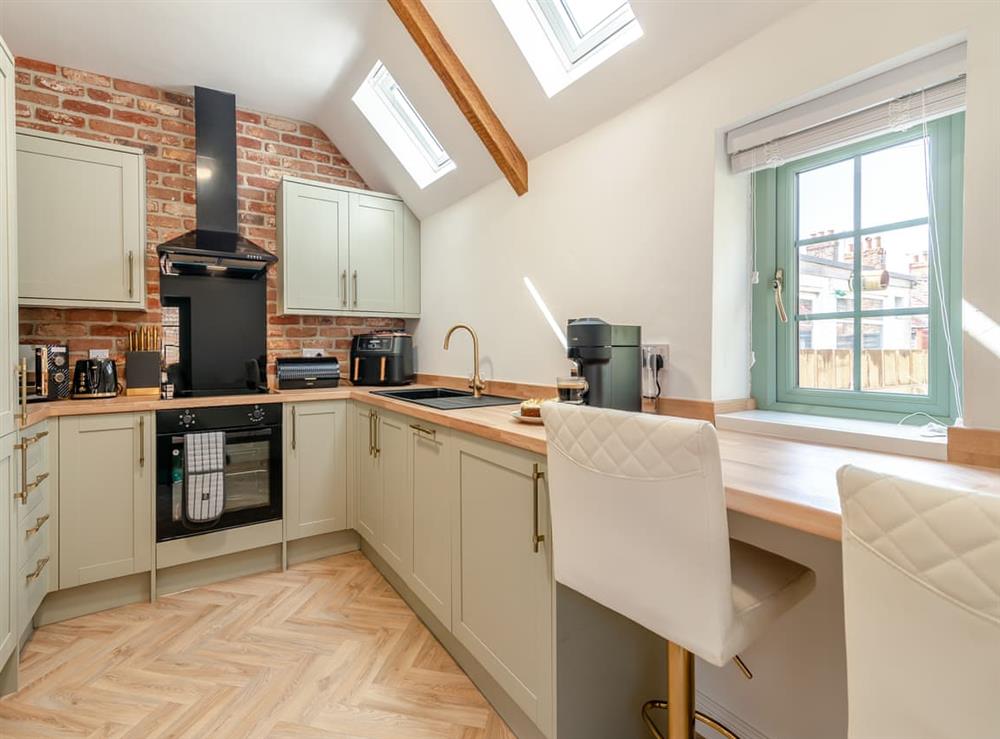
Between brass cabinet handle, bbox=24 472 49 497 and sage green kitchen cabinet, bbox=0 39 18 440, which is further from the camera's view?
brass cabinet handle, bbox=24 472 49 497

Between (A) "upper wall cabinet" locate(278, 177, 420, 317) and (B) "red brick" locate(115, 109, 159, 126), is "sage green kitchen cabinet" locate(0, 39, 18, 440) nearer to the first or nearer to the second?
(B) "red brick" locate(115, 109, 159, 126)

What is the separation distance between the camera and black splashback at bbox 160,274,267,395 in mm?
3020

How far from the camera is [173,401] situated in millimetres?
2463

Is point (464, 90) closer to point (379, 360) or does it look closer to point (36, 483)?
point (379, 360)

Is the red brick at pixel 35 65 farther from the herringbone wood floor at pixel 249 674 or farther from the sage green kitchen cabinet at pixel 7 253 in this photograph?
the herringbone wood floor at pixel 249 674

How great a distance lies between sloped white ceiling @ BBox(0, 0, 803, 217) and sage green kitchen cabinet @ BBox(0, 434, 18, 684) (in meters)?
2.05

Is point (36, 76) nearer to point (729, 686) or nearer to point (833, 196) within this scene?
point (833, 196)

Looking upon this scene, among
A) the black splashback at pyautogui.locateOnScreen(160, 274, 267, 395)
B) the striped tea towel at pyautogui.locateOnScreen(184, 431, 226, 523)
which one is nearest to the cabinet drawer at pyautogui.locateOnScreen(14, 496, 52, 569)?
the striped tea towel at pyautogui.locateOnScreen(184, 431, 226, 523)

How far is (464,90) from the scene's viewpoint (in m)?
2.39

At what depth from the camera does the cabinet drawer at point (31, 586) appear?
6.04 feet

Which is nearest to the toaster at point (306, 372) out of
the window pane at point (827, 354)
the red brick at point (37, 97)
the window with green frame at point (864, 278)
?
the red brick at point (37, 97)

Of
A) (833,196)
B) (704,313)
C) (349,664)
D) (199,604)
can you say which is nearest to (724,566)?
(704,313)

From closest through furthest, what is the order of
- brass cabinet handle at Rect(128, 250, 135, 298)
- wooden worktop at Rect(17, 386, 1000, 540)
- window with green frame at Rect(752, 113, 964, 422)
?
1. wooden worktop at Rect(17, 386, 1000, 540)
2. window with green frame at Rect(752, 113, 964, 422)
3. brass cabinet handle at Rect(128, 250, 135, 298)

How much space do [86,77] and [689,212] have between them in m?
3.24
